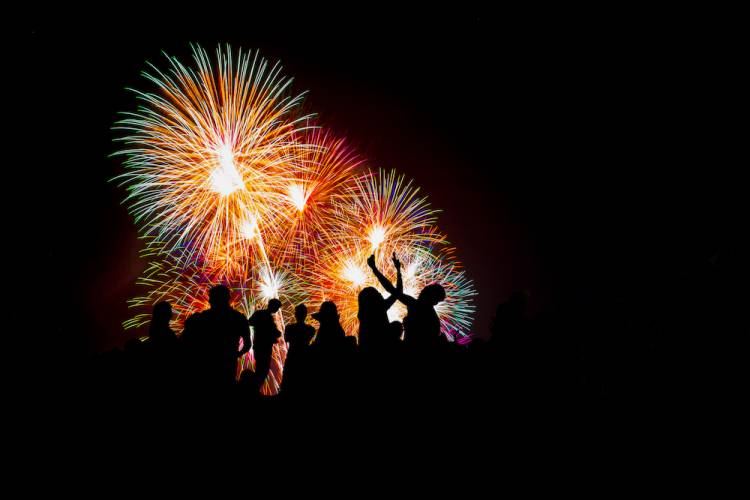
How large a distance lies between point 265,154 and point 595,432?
12.4 metres

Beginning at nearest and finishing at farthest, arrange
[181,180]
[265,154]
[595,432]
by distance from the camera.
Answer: [595,432] < [181,180] < [265,154]

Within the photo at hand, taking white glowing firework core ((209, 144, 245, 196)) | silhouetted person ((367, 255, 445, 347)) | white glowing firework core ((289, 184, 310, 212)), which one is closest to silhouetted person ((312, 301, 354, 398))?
silhouetted person ((367, 255, 445, 347))

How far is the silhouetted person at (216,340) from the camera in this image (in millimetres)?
5781

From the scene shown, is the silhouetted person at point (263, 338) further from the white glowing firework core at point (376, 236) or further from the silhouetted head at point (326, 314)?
the white glowing firework core at point (376, 236)

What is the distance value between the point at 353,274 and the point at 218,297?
1133 cm

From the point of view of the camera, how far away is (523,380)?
18.2 feet

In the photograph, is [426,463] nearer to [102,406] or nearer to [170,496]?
[170,496]

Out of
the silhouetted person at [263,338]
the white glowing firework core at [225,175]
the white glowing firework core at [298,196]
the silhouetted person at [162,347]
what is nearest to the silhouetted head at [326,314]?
the silhouetted person at [263,338]

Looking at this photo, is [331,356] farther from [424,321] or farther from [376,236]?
[376,236]

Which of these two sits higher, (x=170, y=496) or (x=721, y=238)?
(x=721, y=238)

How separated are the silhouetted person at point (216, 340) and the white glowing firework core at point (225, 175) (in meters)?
8.94

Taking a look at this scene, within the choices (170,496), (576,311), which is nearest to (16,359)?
(170,496)

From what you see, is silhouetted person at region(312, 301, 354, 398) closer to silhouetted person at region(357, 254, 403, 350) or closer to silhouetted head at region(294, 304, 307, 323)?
silhouetted person at region(357, 254, 403, 350)

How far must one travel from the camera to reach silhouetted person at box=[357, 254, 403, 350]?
6066mm
